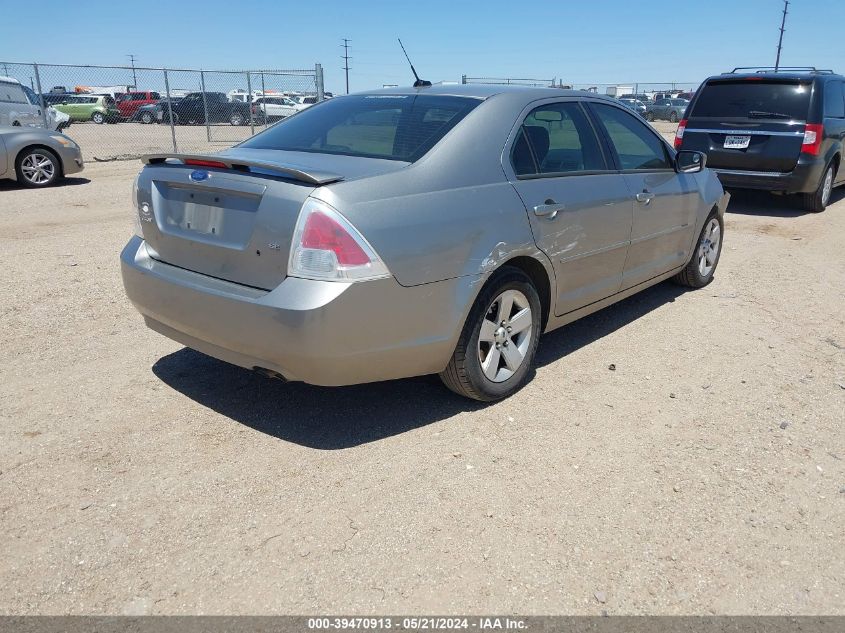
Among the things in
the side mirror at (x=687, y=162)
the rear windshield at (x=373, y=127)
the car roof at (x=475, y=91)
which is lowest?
the side mirror at (x=687, y=162)

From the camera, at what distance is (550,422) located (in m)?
3.60

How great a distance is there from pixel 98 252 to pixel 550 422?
5243 millimetres

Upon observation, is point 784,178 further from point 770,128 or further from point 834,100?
point 834,100

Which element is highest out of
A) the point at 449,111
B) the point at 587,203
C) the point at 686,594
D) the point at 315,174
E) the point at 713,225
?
the point at 449,111

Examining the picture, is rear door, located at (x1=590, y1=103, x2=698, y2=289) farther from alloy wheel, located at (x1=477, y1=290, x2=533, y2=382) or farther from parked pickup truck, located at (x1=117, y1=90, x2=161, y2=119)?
parked pickup truck, located at (x1=117, y1=90, x2=161, y2=119)

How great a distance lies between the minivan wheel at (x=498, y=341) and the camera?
3484 millimetres

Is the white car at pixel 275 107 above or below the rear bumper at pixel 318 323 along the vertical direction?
above

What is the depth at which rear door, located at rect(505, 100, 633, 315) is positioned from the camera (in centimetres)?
377

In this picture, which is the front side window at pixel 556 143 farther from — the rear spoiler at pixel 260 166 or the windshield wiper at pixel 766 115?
the windshield wiper at pixel 766 115

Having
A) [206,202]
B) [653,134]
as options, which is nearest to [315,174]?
[206,202]

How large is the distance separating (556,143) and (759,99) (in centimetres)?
684

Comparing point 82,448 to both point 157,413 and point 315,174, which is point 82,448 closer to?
point 157,413

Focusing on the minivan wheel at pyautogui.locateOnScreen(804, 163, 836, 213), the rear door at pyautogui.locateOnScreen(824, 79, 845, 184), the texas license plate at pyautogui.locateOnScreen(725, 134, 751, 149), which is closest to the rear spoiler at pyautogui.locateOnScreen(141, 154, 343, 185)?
the texas license plate at pyautogui.locateOnScreen(725, 134, 751, 149)

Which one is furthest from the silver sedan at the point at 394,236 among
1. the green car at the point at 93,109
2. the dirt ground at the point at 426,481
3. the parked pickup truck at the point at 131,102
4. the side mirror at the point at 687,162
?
the green car at the point at 93,109
